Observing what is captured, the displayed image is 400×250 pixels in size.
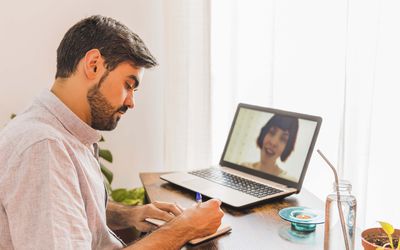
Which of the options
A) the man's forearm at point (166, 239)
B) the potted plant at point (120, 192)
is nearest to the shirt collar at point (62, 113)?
the man's forearm at point (166, 239)

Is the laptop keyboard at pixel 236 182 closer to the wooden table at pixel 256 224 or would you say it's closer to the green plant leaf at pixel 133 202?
the wooden table at pixel 256 224

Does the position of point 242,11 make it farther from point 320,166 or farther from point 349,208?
point 349,208

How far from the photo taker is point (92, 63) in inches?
43.2

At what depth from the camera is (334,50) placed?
2.14 metres

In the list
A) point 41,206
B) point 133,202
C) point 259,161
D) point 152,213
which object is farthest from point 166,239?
point 133,202

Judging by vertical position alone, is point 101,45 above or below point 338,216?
above

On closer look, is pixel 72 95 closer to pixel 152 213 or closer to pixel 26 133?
pixel 26 133

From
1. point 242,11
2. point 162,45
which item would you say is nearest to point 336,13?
point 242,11

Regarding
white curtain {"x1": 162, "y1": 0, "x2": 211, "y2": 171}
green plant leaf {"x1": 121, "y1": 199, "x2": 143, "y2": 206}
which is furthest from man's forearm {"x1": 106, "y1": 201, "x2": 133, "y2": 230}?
white curtain {"x1": 162, "y1": 0, "x2": 211, "y2": 171}

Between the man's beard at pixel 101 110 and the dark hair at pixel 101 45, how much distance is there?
53 millimetres

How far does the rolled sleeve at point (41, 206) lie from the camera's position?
0.90 metres

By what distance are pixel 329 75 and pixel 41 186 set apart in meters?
1.54

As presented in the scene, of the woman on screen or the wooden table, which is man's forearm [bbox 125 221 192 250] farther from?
the woman on screen

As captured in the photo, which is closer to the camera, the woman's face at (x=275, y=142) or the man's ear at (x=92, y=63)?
the man's ear at (x=92, y=63)
